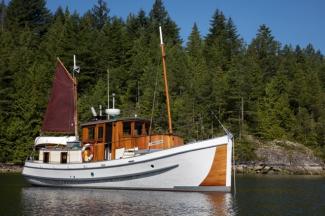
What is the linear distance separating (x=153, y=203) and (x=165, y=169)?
481 cm

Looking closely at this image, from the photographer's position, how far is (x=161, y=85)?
68000 millimetres

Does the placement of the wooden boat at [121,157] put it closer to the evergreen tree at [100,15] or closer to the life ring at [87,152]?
the life ring at [87,152]

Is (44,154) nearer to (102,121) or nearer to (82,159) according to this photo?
(82,159)

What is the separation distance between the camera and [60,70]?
107ft

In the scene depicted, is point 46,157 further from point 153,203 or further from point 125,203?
point 153,203

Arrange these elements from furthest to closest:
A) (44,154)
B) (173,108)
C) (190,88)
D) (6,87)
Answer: (190,88) → (173,108) → (6,87) → (44,154)

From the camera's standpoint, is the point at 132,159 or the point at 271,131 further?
the point at 271,131

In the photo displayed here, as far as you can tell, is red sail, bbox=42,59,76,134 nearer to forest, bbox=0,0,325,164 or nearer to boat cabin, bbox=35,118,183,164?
boat cabin, bbox=35,118,183,164

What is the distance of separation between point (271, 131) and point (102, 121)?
42720 millimetres

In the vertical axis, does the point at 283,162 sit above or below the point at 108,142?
below

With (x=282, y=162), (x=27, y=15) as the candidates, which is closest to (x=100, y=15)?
(x=27, y=15)

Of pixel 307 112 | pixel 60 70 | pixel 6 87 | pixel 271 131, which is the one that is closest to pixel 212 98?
pixel 271 131

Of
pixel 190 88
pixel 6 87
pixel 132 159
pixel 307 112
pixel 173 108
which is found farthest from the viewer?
pixel 307 112

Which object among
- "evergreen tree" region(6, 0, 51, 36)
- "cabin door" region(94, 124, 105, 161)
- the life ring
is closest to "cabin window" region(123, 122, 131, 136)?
"cabin door" region(94, 124, 105, 161)
